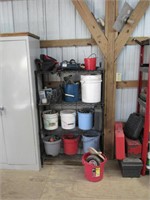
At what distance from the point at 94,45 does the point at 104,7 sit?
20.7 inches

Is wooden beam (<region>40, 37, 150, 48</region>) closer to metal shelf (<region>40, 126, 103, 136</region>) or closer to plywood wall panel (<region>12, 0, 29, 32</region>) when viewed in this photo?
plywood wall panel (<region>12, 0, 29, 32</region>)

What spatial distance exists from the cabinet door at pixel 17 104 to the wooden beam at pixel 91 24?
873mm

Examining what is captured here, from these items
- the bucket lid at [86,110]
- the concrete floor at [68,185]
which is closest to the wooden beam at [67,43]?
the bucket lid at [86,110]

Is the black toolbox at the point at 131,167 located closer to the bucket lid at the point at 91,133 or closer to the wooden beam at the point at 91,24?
the bucket lid at the point at 91,133

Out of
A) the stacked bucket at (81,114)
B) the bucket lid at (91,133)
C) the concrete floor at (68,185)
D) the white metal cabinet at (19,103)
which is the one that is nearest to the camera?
the concrete floor at (68,185)

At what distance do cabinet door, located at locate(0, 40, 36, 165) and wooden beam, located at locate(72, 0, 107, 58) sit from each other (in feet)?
2.86

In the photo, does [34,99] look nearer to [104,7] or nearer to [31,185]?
[31,185]

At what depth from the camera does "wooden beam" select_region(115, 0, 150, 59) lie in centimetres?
234

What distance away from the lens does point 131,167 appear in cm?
229

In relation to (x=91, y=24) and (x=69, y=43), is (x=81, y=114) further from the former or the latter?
(x=91, y=24)

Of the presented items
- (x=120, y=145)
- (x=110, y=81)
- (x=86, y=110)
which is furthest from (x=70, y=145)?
(x=110, y=81)

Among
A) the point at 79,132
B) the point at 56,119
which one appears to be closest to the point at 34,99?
the point at 56,119

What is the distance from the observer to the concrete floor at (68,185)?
2059mm

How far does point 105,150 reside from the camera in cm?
276
